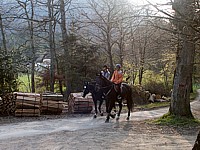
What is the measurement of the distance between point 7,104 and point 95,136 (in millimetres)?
7286

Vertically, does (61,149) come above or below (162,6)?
below

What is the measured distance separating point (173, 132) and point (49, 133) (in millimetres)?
4460

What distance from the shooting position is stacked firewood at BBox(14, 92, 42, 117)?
15.7m

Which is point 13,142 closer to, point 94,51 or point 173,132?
point 173,132

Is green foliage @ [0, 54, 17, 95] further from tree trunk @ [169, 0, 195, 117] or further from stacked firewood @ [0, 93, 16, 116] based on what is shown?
tree trunk @ [169, 0, 195, 117]

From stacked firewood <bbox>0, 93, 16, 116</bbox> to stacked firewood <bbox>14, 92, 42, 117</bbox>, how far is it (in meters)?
0.39

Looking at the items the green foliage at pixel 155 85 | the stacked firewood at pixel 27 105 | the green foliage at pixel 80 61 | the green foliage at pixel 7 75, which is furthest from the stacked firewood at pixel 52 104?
the green foliage at pixel 155 85

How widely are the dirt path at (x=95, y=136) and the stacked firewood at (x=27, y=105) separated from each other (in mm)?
2485

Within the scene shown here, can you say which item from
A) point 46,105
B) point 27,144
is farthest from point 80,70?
point 27,144

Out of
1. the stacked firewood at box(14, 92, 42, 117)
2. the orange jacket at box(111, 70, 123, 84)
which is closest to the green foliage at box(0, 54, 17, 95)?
the stacked firewood at box(14, 92, 42, 117)

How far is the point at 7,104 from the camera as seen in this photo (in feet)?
52.8

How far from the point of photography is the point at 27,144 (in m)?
9.37

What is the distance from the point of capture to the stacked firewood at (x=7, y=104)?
16047mm

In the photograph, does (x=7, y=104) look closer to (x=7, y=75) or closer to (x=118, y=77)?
(x=7, y=75)
